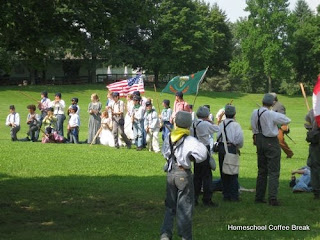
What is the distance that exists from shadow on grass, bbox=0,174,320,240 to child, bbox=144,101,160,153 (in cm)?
653

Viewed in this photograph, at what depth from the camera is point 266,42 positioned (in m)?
87.1

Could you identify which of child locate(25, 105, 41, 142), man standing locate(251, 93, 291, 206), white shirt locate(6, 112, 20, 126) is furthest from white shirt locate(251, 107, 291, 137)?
white shirt locate(6, 112, 20, 126)

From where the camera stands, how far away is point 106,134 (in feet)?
73.0

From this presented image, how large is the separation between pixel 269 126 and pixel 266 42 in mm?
79040

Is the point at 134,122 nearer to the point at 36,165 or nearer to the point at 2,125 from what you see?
the point at 36,165

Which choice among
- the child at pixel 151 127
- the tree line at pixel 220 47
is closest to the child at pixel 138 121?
the child at pixel 151 127

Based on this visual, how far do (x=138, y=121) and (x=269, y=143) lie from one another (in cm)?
1038

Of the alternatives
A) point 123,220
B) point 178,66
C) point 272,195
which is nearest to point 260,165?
point 272,195

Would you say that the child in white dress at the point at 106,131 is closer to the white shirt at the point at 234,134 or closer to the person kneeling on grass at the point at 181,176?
the white shirt at the point at 234,134

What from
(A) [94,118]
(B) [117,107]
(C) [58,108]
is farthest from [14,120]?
(B) [117,107]

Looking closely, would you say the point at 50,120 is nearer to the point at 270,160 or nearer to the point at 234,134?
the point at 234,134

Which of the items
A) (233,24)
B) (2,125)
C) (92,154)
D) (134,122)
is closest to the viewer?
(92,154)

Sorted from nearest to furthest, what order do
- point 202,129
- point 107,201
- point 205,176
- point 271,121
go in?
point 271,121 < point 205,176 < point 202,129 < point 107,201

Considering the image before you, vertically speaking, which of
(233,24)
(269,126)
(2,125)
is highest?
(233,24)
